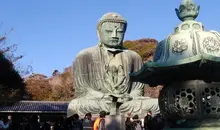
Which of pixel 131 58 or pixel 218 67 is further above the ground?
pixel 131 58

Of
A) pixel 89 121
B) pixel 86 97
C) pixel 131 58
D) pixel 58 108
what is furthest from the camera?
pixel 58 108

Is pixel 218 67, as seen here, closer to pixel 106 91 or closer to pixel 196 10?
pixel 196 10

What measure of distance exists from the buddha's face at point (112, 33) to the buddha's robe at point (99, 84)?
1.10 feet

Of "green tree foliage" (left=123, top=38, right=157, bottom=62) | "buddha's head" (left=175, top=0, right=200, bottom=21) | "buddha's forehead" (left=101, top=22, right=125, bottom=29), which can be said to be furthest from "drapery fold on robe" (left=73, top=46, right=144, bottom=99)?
"green tree foliage" (left=123, top=38, right=157, bottom=62)

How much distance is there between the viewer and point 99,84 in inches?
584

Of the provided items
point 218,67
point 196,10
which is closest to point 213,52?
Answer: point 218,67

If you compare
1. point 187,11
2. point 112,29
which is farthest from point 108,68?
point 187,11

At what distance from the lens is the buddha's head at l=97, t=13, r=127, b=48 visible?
15195 millimetres

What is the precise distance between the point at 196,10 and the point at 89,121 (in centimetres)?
863

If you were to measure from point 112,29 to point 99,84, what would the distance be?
2.16m

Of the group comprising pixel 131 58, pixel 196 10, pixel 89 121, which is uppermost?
pixel 131 58

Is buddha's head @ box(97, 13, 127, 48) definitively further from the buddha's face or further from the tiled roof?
the tiled roof

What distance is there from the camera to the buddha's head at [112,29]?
15.2 metres

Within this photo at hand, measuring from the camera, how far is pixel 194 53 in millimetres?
3371
